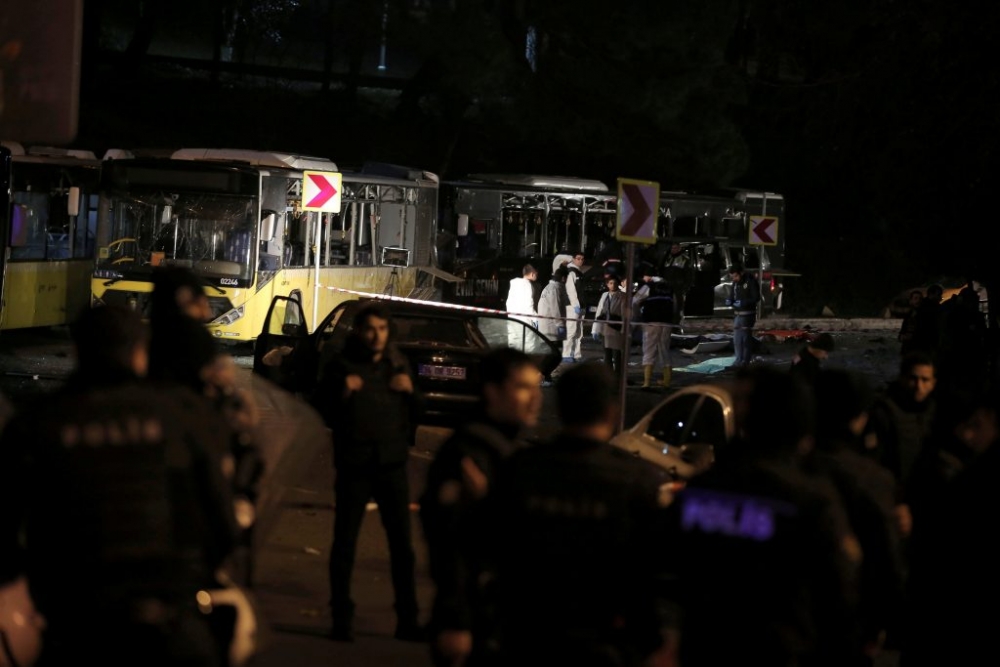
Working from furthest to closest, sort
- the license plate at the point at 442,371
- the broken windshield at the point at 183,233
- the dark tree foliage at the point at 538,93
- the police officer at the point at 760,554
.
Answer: the dark tree foliage at the point at 538,93 < the broken windshield at the point at 183,233 < the license plate at the point at 442,371 < the police officer at the point at 760,554

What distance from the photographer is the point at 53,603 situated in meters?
4.29

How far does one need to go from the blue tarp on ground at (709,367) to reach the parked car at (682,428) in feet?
45.6

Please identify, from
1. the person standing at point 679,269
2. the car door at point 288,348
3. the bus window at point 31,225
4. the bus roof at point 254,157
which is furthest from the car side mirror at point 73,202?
the person standing at point 679,269

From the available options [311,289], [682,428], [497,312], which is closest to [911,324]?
[497,312]

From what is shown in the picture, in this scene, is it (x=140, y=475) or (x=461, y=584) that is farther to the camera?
(x=461, y=584)

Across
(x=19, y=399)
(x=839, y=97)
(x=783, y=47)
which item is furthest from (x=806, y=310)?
(x=19, y=399)

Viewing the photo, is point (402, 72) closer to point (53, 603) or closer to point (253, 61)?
point (253, 61)

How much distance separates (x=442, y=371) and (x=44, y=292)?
39.5ft

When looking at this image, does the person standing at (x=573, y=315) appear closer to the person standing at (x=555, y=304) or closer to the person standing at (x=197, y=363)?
the person standing at (x=555, y=304)

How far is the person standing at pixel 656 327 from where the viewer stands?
21859 mm

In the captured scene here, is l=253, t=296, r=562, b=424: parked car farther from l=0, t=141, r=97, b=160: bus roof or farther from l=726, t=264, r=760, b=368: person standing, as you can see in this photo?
l=0, t=141, r=97, b=160: bus roof

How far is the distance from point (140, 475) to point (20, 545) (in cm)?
45

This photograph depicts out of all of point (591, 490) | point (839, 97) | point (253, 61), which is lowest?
point (591, 490)

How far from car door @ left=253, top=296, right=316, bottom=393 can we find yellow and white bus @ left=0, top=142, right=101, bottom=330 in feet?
32.0
